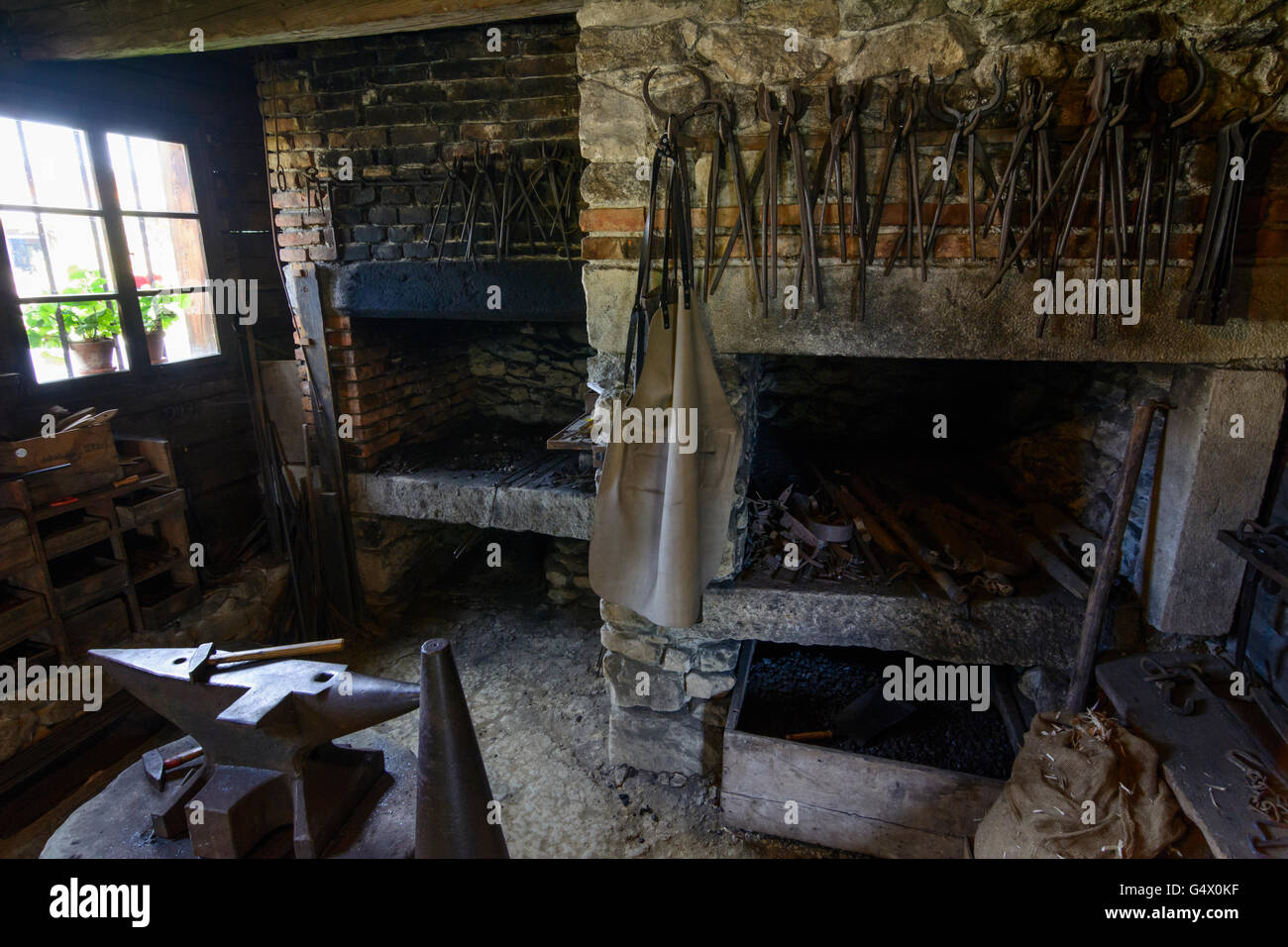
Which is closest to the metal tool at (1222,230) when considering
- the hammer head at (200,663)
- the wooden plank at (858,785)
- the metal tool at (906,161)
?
the metal tool at (906,161)

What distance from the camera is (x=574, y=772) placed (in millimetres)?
3018

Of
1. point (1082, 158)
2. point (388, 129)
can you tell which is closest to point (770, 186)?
point (1082, 158)

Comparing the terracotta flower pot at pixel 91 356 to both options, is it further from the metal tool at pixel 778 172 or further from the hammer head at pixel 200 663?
the metal tool at pixel 778 172

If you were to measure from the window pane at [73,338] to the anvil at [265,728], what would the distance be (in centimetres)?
250

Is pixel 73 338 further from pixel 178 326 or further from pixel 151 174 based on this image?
pixel 151 174

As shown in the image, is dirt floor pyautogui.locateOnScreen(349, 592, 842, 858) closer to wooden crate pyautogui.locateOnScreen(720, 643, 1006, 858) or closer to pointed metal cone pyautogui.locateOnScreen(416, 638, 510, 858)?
wooden crate pyautogui.locateOnScreen(720, 643, 1006, 858)

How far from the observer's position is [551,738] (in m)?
3.25

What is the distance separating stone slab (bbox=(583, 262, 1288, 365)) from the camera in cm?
194

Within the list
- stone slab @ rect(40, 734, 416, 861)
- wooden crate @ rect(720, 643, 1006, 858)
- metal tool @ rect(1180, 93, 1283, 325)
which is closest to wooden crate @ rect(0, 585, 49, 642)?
stone slab @ rect(40, 734, 416, 861)

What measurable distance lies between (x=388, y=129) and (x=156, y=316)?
1684 mm

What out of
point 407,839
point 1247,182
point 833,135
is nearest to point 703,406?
point 833,135

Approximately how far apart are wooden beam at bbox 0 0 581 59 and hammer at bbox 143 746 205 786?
8.47ft
